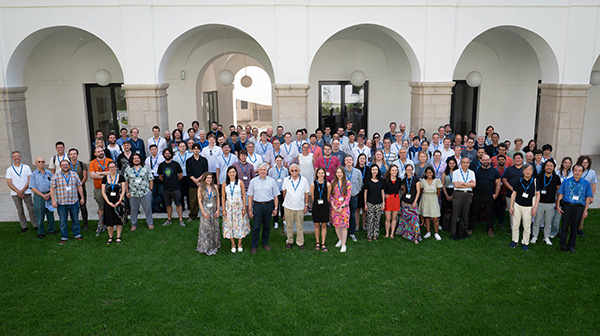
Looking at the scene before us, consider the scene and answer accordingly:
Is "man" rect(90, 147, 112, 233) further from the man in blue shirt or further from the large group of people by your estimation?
the man in blue shirt

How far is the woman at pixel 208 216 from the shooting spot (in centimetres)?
746

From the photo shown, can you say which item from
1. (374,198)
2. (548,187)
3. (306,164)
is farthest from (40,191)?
(548,187)

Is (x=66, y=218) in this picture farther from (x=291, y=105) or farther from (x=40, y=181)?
(x=291, y=105)

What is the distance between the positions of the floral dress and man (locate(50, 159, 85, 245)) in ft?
14.6

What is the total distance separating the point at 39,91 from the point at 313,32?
8.97 m

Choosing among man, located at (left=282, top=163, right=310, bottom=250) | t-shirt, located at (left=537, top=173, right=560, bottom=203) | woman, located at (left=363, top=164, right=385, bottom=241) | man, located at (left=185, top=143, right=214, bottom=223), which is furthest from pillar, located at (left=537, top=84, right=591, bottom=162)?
man, located at (left=185, top=143, right=214, bottom=223)

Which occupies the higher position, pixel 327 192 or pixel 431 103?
pixel 431 103

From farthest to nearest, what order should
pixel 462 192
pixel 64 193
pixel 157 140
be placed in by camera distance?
1. pixel 157 140
2. pixel 462 192
3. pixel 64 193

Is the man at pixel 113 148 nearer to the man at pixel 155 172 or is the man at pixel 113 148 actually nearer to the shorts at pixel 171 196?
the man at pixel 155 172

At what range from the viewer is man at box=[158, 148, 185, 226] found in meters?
8.76

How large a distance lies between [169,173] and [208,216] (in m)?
1.70

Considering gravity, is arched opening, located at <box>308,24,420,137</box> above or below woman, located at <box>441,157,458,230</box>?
above

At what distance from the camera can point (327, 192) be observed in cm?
→ 761

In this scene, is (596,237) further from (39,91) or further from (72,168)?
(39,91)
